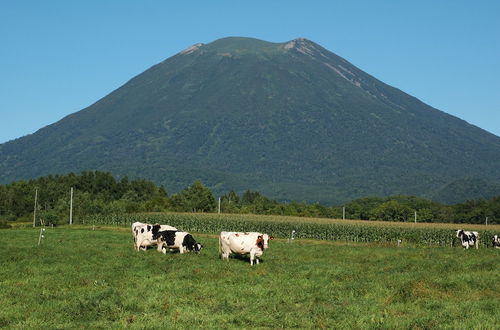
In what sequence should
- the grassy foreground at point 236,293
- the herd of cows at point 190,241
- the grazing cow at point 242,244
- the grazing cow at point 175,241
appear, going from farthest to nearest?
the grazing cow at point 175,241 < the herd of cows at point 190,241 < the grazing cow at point 242,244 < the grassy foreground at point 236,293

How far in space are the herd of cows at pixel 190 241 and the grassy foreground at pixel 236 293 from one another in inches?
46.7

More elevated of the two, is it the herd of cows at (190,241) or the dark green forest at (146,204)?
the dark green forest at (146,204)

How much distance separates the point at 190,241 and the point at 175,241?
2.29 feet

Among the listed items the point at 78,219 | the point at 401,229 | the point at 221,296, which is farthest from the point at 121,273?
the point at 78,219

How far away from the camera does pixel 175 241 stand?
29.1m

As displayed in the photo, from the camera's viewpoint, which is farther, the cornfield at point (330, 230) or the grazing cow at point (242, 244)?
the cornfield at point (330, 230)

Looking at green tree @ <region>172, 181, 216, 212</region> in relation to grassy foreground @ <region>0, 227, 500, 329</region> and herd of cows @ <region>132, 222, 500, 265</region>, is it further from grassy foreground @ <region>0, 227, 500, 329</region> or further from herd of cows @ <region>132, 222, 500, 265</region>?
grassy foreground @ <region>0, 227, 500, 329</region>

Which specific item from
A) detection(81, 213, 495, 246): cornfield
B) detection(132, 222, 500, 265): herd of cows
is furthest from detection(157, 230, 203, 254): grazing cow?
detection(81, 213, 495, 246): cornfield

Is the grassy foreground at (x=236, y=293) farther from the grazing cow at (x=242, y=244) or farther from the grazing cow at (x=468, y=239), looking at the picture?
the grazing cow at (x=468, y=239)

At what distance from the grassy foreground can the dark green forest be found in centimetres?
6895

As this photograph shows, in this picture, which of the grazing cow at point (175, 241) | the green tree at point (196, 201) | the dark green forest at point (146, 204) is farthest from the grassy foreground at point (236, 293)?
the green tree at point (196, 201)

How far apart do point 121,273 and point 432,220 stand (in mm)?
108421

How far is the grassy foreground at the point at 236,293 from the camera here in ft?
47.2

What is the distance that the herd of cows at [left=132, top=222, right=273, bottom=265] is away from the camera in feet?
86.5
